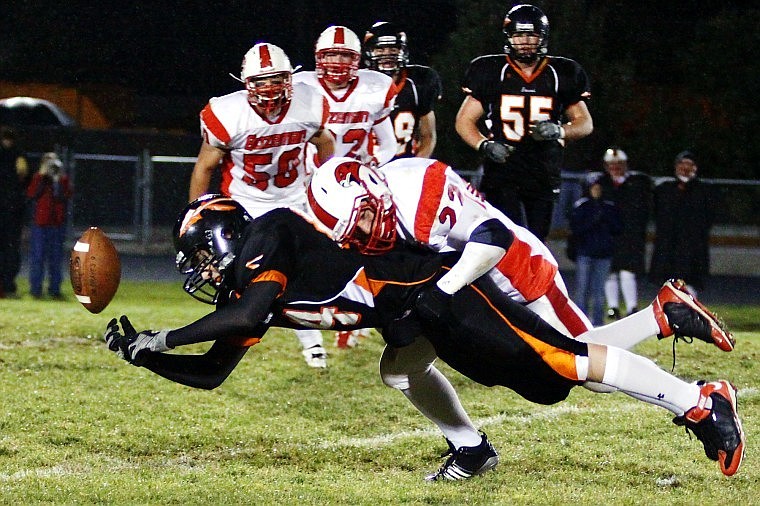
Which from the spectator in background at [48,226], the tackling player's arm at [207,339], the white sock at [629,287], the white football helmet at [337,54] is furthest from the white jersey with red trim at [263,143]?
the spectator in background at [48,226]

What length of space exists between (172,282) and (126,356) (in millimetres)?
8351

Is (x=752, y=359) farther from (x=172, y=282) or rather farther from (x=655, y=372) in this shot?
(x=172, y=282)

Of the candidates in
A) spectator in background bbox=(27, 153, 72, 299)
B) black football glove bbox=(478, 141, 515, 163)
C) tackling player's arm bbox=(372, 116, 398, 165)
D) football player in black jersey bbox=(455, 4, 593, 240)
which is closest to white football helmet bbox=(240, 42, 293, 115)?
black football glove bbox=(478, 141, 515, 163)

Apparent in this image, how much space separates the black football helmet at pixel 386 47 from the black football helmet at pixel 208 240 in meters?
3.64

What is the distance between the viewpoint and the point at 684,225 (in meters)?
9.00

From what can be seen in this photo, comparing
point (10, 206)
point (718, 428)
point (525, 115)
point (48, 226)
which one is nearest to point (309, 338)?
point (525, 115)

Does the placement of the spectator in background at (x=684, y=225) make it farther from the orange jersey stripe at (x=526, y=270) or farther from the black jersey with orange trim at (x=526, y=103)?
the orange jersey stripe at (x=526, y=270)

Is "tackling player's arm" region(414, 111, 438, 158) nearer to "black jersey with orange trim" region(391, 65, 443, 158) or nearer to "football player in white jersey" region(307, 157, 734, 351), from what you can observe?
"black jersey with orange trim" region(391, 65, 443, 158)

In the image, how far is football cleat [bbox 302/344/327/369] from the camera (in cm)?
645

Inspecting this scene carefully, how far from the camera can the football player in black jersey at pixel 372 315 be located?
3654 mm

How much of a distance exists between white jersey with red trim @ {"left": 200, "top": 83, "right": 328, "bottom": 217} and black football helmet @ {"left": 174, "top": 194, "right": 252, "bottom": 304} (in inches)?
72.8

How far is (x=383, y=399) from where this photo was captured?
5777mm

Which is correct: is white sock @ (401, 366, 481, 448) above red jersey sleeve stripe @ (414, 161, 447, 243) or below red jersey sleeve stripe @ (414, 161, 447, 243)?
below

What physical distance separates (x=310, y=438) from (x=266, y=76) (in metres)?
1.68
